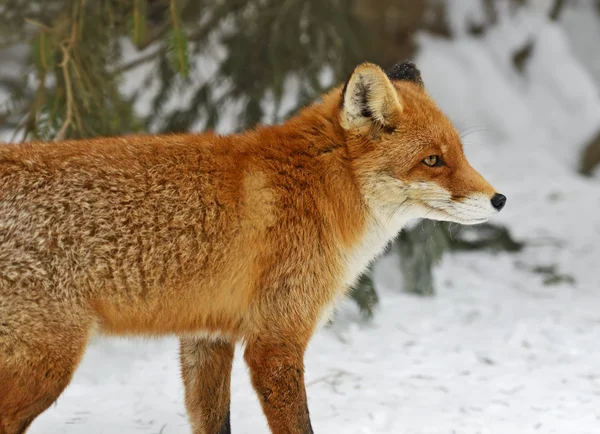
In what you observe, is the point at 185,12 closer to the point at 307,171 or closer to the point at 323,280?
the point at 307,171

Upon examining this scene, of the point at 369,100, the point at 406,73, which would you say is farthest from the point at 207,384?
the point at 406,73

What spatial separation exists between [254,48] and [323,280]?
9.80 ft

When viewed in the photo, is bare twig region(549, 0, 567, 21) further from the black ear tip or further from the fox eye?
the fox eye

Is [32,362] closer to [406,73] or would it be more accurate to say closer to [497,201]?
[497,201]

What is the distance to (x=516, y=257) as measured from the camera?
7.38 m

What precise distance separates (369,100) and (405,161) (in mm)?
343

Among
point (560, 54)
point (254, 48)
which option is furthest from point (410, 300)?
point (560, 54)

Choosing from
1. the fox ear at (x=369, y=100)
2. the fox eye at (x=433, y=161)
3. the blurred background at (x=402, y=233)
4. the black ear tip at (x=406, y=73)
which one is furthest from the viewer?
the blurred background at (x=402, y=233)

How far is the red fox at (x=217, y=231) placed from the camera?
3.09 metres

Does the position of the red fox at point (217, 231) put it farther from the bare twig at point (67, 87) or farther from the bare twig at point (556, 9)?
the bare twig at point (556, 9)

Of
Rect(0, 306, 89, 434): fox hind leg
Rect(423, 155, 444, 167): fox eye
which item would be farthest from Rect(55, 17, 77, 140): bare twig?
Rect(423, 155, 444, 167): fox eye

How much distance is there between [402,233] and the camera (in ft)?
21.0

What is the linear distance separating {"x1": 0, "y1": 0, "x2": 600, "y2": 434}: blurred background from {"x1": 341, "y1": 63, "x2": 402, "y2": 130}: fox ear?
1.00m

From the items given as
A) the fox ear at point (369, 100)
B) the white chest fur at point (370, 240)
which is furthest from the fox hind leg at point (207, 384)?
the fox ear at point (369, 100)
